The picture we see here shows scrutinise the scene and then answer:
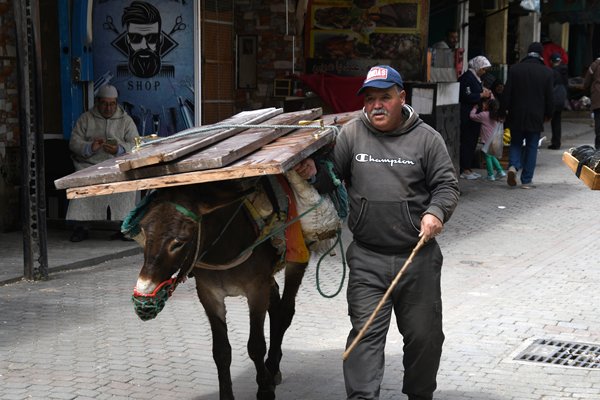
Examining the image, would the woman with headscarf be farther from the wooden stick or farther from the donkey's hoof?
the wooden stick

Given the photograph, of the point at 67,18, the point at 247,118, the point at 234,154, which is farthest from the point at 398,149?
the point at 67,18

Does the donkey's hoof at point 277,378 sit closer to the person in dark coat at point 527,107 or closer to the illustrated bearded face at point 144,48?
the illustrated bearded face at point 144,48

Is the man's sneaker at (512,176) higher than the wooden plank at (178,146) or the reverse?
the reverse

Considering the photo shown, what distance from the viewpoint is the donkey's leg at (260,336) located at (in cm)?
590

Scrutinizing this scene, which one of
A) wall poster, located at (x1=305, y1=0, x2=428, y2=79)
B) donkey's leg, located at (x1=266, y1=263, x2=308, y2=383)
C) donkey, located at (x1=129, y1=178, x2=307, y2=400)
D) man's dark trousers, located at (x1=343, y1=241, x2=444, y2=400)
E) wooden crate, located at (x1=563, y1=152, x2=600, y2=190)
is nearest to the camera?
donkey, located at (x1=129, y1=178, x2=307, y2=400)

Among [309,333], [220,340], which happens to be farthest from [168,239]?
[309,333]

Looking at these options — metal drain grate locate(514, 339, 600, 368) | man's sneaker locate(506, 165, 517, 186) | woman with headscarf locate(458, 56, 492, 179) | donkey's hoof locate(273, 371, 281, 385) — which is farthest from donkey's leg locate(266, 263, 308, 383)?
woman with headscarf locate(458, 56, 492, 179)

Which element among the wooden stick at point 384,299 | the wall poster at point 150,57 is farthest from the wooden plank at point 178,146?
the wall poster at point 150,57

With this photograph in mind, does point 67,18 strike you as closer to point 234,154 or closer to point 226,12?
point 226,12

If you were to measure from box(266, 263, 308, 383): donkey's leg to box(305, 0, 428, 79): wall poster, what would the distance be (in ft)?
25.8

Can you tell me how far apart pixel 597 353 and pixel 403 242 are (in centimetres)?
276

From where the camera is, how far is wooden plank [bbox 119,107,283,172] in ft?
16.2

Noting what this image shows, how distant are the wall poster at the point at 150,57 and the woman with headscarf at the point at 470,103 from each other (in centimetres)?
591

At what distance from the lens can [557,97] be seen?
2130 centimetres
